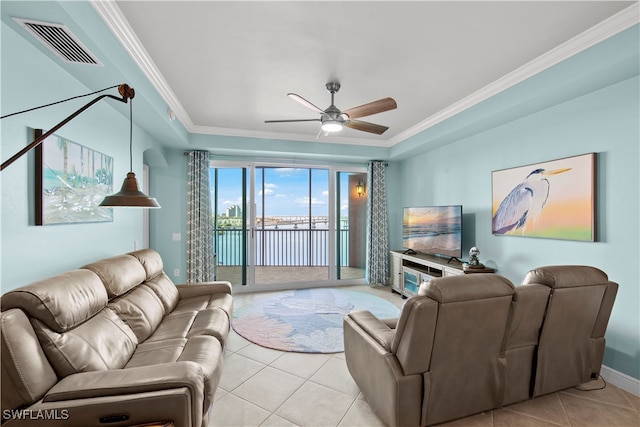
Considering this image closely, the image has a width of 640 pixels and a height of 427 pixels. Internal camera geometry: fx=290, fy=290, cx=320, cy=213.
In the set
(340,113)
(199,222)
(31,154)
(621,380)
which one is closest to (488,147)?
(340,113)

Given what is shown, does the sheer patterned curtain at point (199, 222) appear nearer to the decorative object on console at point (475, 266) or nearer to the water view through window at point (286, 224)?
the water view through window at point (286, 224)

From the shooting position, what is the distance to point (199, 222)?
15.2 ft

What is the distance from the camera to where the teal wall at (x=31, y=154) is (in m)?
1.67

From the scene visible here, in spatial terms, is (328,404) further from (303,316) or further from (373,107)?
(373,107)

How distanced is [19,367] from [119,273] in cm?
108

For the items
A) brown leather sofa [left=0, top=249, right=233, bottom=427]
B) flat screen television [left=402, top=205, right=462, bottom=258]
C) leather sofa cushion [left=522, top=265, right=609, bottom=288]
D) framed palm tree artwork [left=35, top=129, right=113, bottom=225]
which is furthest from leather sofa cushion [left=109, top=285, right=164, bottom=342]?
flat screen television [left=402, top=205, right=462, bottom=258]

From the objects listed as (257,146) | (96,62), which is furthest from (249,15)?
(257,146)

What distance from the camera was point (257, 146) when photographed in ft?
15.5

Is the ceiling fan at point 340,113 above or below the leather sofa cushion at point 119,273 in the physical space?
above

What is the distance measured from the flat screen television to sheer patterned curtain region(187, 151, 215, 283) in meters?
3.32

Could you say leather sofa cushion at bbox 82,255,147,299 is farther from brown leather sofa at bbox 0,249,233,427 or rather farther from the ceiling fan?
the ceiling fan

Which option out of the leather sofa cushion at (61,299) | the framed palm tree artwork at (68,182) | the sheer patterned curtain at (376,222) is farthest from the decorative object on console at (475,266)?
the framed palm tree artwork at (68,182)

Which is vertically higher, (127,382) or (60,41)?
(60,41)

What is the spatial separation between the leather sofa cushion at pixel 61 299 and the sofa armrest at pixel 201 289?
1326mm
